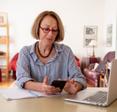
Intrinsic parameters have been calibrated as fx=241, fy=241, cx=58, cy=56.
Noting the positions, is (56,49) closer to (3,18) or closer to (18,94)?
(18,94)

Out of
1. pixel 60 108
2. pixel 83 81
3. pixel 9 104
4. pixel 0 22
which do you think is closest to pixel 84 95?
pixel 83 81

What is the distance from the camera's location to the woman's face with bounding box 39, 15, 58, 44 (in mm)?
1632

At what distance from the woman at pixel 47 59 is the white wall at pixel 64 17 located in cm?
463

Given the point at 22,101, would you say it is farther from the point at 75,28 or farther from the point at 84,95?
the point at 75,28

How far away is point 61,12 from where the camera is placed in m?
6.51

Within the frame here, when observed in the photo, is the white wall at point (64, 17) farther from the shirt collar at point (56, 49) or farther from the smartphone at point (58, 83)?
the smartphone at point (58, 83)

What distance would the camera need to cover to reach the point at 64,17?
654 centimetres

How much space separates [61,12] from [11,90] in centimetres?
520

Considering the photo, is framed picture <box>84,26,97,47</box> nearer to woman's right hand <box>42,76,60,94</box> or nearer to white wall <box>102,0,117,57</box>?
white wall <box>102,0,117,57</box>

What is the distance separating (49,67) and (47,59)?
0.06 m

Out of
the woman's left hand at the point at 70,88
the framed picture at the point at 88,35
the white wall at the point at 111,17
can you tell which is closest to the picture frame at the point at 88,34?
the framed picture at the point at 88,35

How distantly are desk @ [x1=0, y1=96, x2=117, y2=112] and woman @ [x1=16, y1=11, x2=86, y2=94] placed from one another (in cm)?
26

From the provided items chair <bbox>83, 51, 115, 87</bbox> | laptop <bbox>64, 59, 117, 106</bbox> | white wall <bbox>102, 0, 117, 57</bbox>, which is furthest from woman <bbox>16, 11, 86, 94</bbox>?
white wall <bbox>102, 0, 117, 57</bbox>

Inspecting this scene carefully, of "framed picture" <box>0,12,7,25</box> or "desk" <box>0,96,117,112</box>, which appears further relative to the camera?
"framed picture" <box>0,12,7,25</box>
